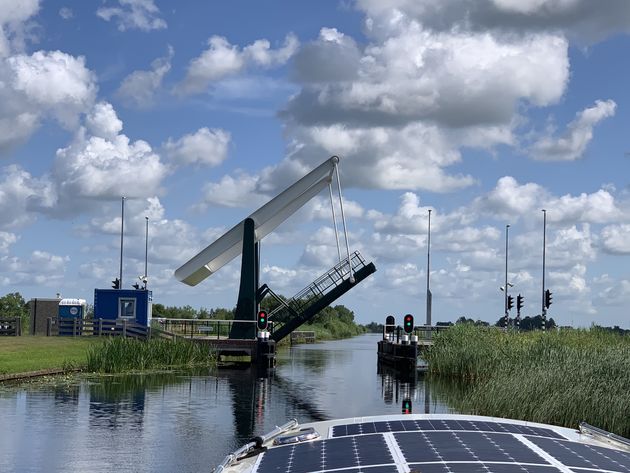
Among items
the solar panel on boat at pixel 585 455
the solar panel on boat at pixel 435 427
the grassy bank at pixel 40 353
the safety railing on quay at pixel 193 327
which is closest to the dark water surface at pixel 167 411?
the grassy bank at pixel 40 353

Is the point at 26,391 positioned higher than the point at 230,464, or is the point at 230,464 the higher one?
the point at 230,464

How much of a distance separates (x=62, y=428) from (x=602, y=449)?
49.2ft

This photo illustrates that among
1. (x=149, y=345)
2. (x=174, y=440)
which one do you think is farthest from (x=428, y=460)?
(x=149, y=345)

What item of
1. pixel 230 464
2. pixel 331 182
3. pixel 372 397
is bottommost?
pixel 372 397

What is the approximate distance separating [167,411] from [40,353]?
13831mm

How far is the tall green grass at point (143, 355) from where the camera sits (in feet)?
107

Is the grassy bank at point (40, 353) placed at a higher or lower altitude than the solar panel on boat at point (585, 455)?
lower

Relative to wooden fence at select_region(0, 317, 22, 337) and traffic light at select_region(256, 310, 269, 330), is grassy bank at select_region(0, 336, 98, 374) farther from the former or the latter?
traffic light at select_region(256, 310, 269, 330)

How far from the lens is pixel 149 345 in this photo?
36.1 meters

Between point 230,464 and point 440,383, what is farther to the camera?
point 440,383

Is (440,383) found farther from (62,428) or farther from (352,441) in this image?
(352,441)

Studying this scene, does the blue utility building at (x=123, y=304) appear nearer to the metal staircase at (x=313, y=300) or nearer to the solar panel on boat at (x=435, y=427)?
the metal staircase at (x=313, y=300)

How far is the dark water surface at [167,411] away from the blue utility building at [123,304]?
1152 centimetres

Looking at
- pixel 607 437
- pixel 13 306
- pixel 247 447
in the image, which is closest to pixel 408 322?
pixel 607 437
